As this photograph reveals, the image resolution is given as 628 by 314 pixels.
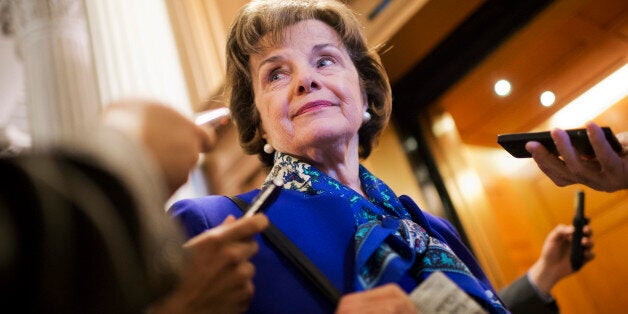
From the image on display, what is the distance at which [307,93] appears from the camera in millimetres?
1050

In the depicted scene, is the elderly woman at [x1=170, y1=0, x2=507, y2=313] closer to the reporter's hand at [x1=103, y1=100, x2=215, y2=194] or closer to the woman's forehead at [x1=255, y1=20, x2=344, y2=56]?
the woman's forehead at [x1=255, y1=20, x2=344, y2=56]

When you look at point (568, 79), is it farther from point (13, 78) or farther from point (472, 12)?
point (13, 78)

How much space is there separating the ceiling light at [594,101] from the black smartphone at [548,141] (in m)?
0.58

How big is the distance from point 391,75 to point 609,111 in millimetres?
703

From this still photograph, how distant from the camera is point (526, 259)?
1709mm

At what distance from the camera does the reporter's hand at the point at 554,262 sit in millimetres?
1229

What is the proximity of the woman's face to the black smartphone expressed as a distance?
0.98 feet

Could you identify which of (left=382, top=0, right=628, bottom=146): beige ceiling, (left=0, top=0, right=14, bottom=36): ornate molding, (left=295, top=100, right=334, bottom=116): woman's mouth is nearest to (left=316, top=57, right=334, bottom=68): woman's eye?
(left=295, top=100, right=334, bottom=116): woman's mouth

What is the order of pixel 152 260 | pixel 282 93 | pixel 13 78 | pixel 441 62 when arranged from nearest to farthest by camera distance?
pixel 152 260, pixel 282 93, pixel 441 62, pixel 13 78

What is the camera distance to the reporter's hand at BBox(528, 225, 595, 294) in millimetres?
1229

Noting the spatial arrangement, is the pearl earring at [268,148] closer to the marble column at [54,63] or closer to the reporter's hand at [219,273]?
the reporter's hand at [219,273]

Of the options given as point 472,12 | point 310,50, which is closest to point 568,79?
point 472,12

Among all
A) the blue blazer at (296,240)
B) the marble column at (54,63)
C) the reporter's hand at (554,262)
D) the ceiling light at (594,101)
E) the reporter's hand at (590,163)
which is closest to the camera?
the blue blazer at (296,240)

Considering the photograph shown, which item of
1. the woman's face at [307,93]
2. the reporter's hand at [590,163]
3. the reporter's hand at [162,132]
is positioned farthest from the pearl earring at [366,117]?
the reporter's hand at [162,132]
